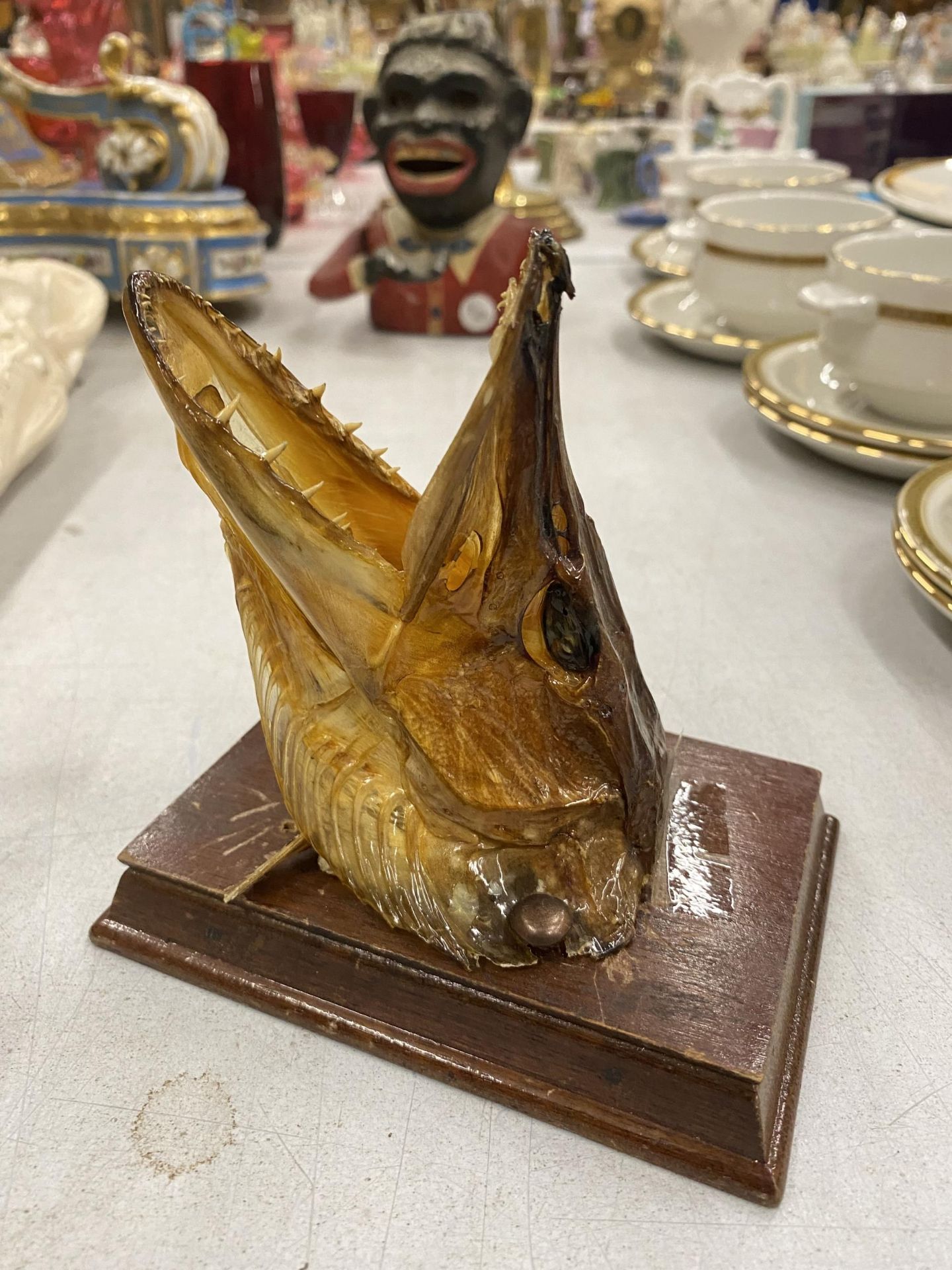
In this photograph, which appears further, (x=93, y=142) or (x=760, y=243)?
(x=93, y=142)

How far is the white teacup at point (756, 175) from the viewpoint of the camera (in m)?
1.19

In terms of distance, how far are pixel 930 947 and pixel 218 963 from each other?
10.6 inches

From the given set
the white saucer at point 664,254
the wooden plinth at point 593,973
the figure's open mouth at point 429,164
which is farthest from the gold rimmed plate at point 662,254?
the wooden plinth at point 593,973

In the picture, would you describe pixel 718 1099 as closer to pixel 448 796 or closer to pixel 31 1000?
pixel 448 796

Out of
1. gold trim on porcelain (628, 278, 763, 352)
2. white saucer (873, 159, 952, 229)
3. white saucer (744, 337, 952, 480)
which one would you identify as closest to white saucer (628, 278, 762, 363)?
gold trim on porcelain (628, 278, 763, 352)

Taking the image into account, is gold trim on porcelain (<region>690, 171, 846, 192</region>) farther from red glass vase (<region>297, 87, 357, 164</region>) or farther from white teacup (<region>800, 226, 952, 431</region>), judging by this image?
red glass vase (<region>297, 87, 357, 164</region>)

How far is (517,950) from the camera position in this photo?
1.16ft

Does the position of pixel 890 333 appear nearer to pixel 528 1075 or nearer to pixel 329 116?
pixel 528 1075

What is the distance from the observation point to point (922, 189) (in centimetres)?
112

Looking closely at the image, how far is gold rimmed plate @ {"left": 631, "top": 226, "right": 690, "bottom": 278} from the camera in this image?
116 centimetres

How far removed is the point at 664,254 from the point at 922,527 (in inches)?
30.5

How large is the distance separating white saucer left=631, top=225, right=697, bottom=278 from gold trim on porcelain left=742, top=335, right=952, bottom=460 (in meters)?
0.38

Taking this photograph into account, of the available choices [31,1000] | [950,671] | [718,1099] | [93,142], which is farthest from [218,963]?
[93,142]

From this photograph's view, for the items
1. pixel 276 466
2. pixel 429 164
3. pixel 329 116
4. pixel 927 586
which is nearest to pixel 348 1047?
pixel 276 466
